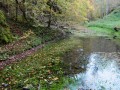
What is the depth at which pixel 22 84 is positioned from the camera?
13250 mm

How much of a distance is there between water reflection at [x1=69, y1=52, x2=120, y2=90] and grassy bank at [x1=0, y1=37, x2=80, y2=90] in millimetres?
→ 991

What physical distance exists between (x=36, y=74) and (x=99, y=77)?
389 cm

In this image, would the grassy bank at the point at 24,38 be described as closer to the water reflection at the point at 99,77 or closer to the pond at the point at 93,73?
the pond at the point at 93,73

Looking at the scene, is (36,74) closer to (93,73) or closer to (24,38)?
(93,73)

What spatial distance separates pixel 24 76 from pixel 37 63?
384 cm

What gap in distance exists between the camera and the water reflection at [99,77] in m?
13.4

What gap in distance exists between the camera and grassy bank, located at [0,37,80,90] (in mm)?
13305

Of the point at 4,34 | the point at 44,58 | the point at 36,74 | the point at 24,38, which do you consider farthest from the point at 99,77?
the point at 24,38

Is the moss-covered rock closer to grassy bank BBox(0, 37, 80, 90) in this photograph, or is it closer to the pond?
grassy bank BBox(0, 37, 80, 90)

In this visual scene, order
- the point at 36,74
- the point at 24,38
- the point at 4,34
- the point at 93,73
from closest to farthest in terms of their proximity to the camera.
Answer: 1. the point at 36,74
2. the point at 93,73
3. the point at 4,34
4. the point at 24,38

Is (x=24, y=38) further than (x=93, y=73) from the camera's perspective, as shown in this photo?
Yes

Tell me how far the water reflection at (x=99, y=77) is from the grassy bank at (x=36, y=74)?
0.99m

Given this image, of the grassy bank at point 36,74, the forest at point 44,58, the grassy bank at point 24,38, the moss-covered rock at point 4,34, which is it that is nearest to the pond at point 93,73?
the forest at point 44,58

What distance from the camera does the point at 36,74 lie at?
15.5 m
